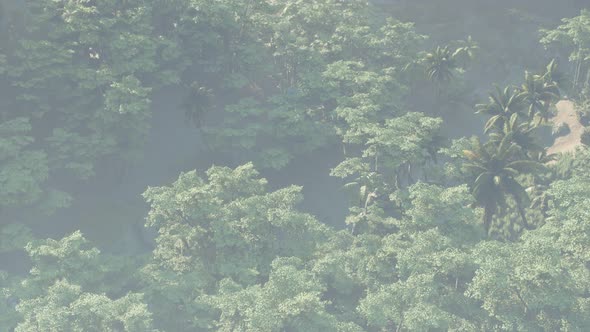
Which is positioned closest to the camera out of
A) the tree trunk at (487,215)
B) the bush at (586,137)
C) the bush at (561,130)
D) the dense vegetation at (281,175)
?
the dense vegetation at (281,175)

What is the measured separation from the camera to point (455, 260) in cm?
3597

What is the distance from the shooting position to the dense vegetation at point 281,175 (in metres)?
35.5

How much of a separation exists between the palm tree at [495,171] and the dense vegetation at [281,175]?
0.16m

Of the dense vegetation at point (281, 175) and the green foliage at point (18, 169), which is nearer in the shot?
the dense vegetation at point (281, 175)

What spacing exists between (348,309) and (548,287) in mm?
11978

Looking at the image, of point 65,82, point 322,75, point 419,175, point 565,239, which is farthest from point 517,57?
point 65,82

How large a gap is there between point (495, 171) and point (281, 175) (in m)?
22.3

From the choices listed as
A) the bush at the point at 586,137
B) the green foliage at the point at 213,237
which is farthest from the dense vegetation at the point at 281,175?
the bush at the point at 586,137

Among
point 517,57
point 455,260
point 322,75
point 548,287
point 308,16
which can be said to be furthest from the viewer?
point 517,57

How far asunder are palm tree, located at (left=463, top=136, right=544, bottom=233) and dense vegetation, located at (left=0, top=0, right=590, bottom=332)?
0.51 ft

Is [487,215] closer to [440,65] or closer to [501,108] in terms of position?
[501,108]

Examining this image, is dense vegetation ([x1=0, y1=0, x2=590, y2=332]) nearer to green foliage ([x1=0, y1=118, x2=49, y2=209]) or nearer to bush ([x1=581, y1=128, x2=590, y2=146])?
green foliage ([x1=0, y1=118, x2=49, y2=209])

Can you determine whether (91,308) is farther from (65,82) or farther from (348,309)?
(65,82)

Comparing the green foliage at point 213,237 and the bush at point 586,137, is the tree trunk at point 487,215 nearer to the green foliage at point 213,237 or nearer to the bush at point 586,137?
the green foliage at point 213,237
